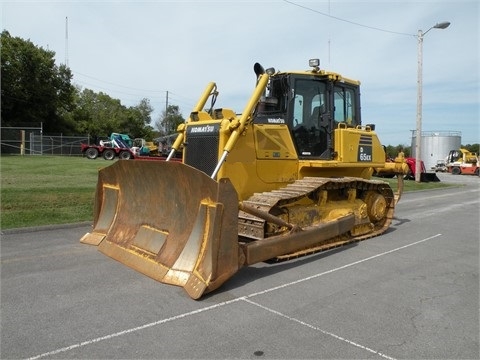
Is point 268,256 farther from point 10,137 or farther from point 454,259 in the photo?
point 10,137

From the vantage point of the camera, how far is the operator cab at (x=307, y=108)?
7551 millimetres

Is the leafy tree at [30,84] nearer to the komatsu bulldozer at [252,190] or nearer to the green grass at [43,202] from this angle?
the green grass at [43,202]

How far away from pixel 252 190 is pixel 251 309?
2.74 metres

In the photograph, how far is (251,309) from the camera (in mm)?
4449

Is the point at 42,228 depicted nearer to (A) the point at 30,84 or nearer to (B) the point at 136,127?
(A) the point at 30,84

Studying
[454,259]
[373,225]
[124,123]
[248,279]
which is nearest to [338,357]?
[248,279]

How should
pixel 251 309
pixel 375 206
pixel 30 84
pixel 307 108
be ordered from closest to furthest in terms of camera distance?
1. pixel 251 309
2. pixel 307 108
3. pixel 375 206
4. pixel 30 84

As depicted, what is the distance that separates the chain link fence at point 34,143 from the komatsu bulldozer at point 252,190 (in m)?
29.8

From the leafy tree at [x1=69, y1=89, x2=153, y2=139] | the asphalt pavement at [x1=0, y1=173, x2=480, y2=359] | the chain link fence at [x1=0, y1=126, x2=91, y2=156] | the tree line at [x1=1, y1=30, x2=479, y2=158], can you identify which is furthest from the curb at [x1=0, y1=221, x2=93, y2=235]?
the leafy tree at [x1=69, y1=89, x2=153, y2=139]

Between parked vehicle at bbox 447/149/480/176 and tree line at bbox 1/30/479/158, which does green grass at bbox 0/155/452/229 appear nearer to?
tree line at bbox 1/30/479/158

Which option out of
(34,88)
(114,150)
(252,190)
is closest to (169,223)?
(252,190)

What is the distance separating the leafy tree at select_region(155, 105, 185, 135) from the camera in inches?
2868

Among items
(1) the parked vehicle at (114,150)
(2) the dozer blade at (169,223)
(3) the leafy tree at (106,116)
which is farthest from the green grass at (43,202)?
(3) the leafy tree at (106,116)

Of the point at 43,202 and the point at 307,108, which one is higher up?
the point at 307,108
